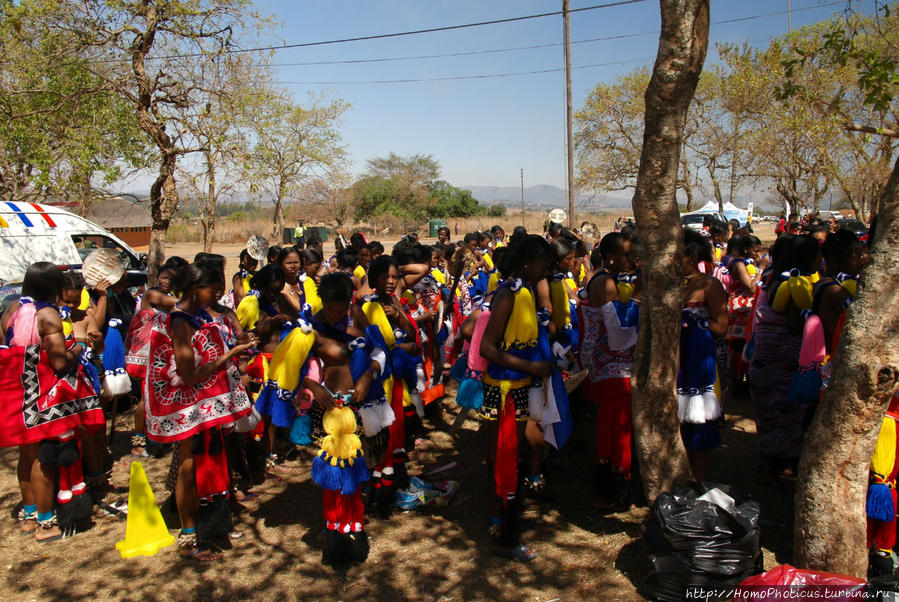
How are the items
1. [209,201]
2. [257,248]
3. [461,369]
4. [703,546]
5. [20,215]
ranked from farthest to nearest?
[209,201], [20,215], [257,248], [461,369], [703,546]

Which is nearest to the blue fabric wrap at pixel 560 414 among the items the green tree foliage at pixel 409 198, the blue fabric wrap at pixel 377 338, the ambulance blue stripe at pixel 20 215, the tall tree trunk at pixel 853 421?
the blue fabric wrap at pixel 377 338

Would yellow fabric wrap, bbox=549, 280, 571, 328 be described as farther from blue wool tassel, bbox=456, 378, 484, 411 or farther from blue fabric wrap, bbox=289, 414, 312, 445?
blue fabric wrap, bbox=289, 414, 312, 445

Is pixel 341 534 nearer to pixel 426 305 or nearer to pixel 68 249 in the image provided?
pixel 426 305

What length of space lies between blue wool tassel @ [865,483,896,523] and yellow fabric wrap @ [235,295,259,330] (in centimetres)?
454

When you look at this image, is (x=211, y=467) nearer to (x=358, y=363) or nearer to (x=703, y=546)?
(x=358, y=363)

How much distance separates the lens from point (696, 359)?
405cm

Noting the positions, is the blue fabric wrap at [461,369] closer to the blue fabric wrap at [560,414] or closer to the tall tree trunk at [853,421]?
the blue fabric wrap at [560,414]

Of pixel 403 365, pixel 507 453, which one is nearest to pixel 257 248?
pixel 403 365

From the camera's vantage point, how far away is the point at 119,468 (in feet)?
18.7

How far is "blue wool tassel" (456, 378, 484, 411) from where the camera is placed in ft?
13.6

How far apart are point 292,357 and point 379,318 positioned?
910 mm

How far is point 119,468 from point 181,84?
5.79m

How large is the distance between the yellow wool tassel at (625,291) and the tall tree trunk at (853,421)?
1513 mm

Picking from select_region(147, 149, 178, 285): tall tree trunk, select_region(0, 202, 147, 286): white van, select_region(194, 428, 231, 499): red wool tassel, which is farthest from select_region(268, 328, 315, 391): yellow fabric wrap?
select_region(147, 149, 178, 285): tall tree trunk
